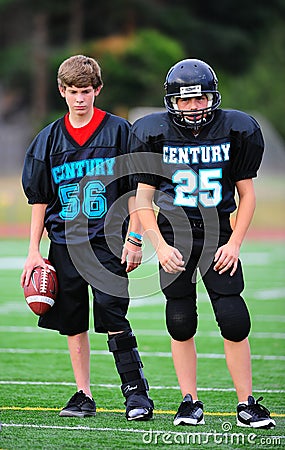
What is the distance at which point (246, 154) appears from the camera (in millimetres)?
4273

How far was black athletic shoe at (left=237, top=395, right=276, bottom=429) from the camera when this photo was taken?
413 centimetres

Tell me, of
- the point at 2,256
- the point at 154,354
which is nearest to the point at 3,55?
the point at 2,256

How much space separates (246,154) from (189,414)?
1.12m

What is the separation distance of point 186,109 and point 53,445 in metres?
1.48

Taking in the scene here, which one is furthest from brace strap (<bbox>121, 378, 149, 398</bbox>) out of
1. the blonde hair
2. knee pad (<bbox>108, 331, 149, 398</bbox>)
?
the blonde hair

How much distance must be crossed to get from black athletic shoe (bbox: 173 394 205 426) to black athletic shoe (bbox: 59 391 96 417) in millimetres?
451

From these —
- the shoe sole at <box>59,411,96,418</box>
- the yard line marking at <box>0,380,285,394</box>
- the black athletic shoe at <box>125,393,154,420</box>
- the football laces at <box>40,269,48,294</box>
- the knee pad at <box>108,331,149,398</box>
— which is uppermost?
the football laces at <box>40,269,48,294</box>

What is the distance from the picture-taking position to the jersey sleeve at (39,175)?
462 centimetres

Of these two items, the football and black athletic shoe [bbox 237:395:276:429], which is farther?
the football

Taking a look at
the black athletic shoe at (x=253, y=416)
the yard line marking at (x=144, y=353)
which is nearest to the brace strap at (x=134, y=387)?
the black athletic shoe at (x=253, y=416)

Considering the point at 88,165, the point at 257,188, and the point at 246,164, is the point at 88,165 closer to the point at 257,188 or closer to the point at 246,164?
the point at 246,164

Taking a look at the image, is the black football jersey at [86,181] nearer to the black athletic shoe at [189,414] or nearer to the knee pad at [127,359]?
the knee pad at [127,359]

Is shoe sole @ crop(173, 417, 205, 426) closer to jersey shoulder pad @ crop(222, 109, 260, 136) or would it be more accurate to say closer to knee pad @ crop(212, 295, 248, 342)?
knee pad @ crop(212, 295, 248, 342)

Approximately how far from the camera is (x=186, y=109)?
425 centimetres
